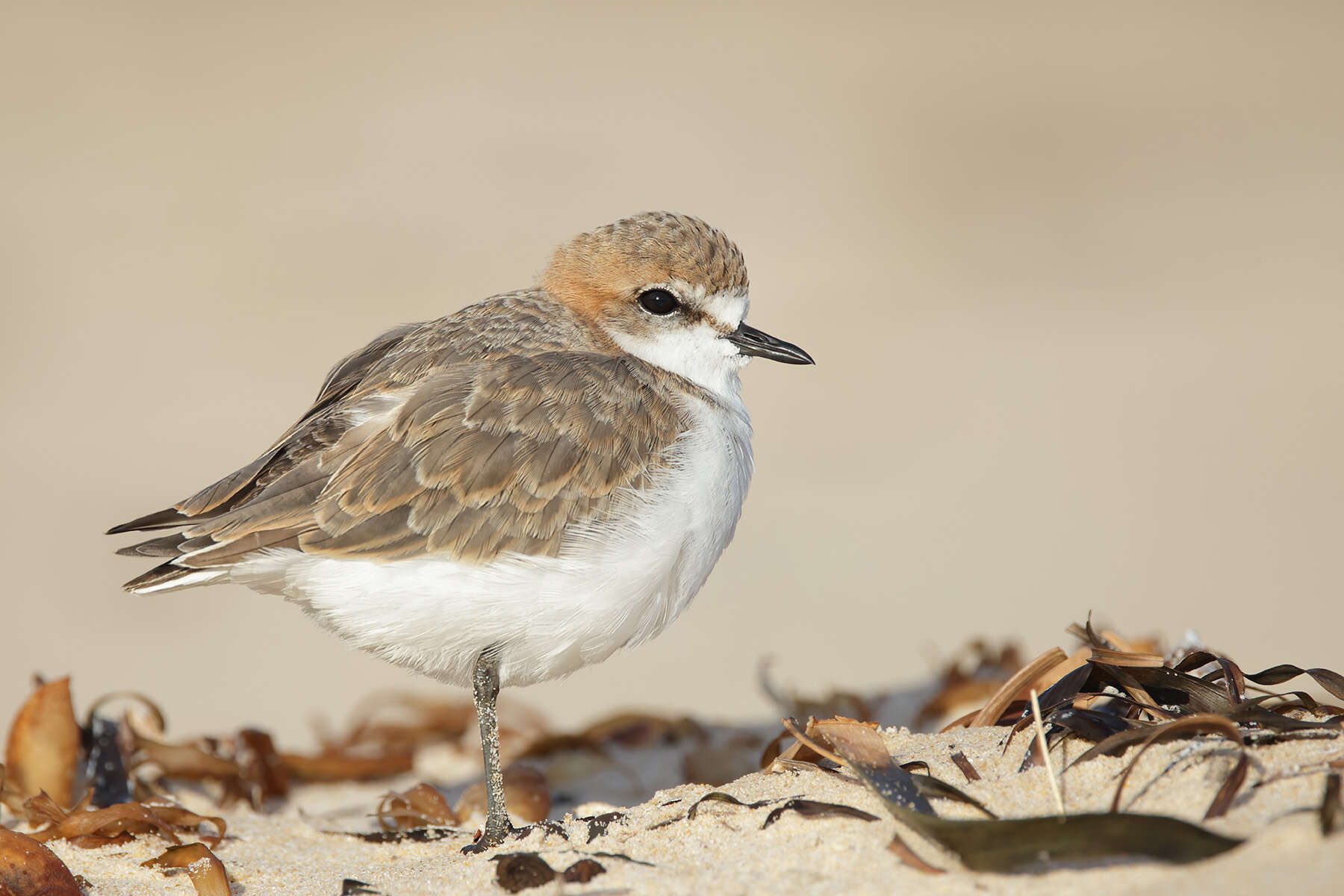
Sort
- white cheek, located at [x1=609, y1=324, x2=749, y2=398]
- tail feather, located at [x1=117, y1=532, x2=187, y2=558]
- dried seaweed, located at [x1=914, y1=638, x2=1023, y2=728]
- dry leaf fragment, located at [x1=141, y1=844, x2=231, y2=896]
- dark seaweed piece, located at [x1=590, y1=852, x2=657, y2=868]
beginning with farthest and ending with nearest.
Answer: dried seaweed, located at [x1=914, y1=638, x2=1023, y2=728]
white cheek, located at [x1=609, y1=324, x2=749, y2=398]
tail feather, located at [x1=117, y1=532, x2=187, y2=558]
dry leaf fragment, located at [x1=141, y1=844, x2=231, y2=896]
dark seaweed piece, located at [x1=590, y1=852, x2=657, y2=868]

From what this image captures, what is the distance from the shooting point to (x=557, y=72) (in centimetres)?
1605

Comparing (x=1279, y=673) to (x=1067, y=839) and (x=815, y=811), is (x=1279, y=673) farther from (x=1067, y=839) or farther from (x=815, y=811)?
(x=815, y=811)

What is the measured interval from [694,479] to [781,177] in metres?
10.3

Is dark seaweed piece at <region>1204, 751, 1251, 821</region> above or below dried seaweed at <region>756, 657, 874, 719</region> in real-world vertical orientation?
above

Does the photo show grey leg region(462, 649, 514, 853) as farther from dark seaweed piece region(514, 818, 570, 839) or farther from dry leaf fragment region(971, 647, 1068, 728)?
dry leaf fragment region(971, 647, 1068, 728)

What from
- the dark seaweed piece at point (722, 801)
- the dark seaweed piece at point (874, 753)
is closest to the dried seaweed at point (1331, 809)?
the dark seaweed piece at point (874, 753)

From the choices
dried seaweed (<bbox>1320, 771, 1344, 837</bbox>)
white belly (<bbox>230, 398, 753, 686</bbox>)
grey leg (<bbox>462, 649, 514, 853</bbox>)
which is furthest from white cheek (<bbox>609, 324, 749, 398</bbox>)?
dried seaweed (<bbox>1320, 771, 1344, 837</bbox>)

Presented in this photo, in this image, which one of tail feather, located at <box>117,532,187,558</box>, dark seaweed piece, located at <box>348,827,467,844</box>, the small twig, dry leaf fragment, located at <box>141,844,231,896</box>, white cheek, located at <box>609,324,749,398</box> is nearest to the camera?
the small twig

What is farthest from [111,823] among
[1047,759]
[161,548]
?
[1047,759]

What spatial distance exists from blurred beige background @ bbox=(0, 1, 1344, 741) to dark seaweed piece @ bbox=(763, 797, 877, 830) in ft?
11.5

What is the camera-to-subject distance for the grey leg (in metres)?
4.07

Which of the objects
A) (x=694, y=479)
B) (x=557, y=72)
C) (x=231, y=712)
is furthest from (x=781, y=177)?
(x=694, y=479)

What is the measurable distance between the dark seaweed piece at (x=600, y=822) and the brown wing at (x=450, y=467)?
→ 2.95 ft

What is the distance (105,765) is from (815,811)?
2.97m
